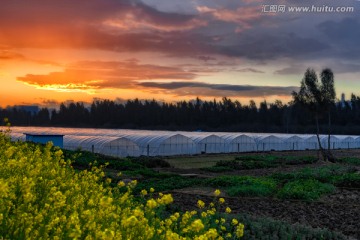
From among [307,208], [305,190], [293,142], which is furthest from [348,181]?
[293,142]

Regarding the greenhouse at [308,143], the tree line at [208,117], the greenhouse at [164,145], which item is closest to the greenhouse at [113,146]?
the greenhouse at [164,145]

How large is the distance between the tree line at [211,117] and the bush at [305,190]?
285ft

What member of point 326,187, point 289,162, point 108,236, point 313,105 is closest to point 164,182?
point 326,187

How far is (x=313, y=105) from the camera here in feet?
142

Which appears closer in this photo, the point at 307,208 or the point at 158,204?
the point at 158,204

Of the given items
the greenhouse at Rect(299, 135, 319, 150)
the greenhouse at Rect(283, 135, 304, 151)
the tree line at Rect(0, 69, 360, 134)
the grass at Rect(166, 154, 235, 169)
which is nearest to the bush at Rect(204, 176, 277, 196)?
the grass at Rect(166, 154, 235, 169)

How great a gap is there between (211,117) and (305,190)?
11020 centimetres

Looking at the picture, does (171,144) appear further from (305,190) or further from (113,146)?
(305,190)

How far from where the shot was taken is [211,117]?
418 feet

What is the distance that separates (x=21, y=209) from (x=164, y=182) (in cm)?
1507

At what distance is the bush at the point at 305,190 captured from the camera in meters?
16.4

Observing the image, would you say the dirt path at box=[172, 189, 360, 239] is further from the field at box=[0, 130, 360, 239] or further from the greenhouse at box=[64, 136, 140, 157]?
the greenhouse at box=[64, 136, 140, 157]

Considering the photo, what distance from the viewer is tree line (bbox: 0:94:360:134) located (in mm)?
115500

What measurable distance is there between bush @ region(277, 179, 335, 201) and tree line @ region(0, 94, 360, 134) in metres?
87.0
